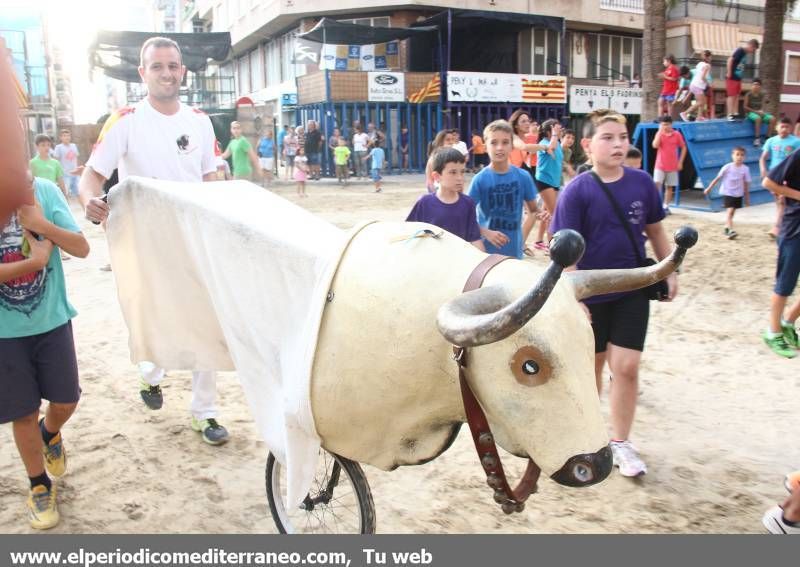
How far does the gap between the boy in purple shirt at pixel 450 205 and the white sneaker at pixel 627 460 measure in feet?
5.04

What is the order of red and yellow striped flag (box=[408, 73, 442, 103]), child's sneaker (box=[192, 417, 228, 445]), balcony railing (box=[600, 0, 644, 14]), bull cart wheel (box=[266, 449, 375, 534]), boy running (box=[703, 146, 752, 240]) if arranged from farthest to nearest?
1. balcony railing (box=[600, 0, 644, 14])
2. red and yellow striped flag (box=[408, 73, 442, 103])
3. boy running (box=[703, 146, 752, 240])
4. child's sneaker (box=[192, 417, 228, 445])
5. bull cart wheel (box=[266, 449, 375, 534])

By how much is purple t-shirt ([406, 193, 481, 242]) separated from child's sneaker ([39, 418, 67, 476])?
7.82 feet

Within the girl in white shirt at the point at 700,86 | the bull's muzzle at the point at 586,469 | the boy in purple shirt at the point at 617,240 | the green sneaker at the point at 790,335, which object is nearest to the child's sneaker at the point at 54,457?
the bull's muzzle at the point at 586,469

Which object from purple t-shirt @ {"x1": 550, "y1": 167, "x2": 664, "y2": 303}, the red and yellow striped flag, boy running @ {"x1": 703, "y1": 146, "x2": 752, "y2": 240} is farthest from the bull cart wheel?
the red and yellow striped flag

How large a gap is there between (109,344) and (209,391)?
7.96ft

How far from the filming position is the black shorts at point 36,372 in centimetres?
299

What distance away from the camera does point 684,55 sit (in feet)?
101

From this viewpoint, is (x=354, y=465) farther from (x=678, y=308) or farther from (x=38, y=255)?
(x=678, y=308)

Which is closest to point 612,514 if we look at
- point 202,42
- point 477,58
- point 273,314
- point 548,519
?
point 548,519

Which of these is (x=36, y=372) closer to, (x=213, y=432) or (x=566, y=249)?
(x=213, y=432)

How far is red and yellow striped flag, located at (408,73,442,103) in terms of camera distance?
24.9 meters

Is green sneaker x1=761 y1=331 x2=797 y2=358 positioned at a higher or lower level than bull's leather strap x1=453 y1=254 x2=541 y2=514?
lower

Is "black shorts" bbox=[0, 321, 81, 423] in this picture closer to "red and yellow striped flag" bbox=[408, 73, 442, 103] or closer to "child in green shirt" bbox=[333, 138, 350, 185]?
"child in green shirt" bbox=[333, 138, 350, 185]

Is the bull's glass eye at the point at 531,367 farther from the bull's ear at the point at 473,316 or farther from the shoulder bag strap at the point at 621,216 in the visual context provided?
the shoulder bag strap at the point at 621,216
